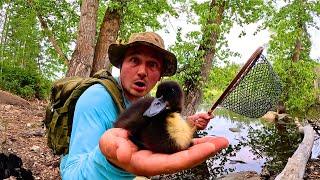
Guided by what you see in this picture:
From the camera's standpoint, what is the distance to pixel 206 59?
49.0 ft

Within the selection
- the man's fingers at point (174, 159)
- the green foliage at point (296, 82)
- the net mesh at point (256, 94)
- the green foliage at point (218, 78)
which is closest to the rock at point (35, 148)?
the net mesh at point (256, 94)

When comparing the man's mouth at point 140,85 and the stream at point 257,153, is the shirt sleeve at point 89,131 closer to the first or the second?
the man's mouth at point 140,85

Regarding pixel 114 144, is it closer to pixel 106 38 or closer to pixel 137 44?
pixel 137 44

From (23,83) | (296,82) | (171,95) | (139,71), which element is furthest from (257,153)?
(171,95)

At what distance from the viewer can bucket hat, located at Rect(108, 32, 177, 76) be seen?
263cm

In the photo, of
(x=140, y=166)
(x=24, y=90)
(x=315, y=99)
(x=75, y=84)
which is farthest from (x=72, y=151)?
(x=315, y=99)

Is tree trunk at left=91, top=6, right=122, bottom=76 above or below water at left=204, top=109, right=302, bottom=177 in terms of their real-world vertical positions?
above

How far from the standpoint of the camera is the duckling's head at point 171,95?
1.85m

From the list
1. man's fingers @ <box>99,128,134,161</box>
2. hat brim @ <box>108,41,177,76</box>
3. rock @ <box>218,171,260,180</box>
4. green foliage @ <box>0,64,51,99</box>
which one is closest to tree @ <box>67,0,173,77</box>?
rock @ <box>218,171,260,180</box>

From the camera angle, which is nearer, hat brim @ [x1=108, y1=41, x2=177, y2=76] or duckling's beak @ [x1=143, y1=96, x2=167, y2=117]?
duckling's beak @ [x1=143, y1=96, x2=167, y2=117]

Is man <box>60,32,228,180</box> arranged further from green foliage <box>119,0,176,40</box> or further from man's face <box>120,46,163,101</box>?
green foliage <box>119,0,176,40</box>

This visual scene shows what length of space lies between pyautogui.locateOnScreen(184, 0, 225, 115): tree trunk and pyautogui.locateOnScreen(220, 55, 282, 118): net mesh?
10351mm

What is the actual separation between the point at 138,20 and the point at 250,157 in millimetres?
6363

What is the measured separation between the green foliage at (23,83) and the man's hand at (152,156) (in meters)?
17.3
